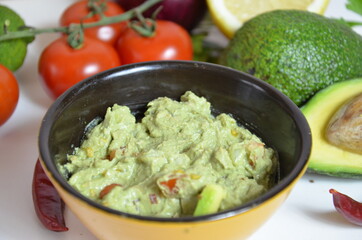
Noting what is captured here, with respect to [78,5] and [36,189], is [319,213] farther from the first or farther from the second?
[78,5]

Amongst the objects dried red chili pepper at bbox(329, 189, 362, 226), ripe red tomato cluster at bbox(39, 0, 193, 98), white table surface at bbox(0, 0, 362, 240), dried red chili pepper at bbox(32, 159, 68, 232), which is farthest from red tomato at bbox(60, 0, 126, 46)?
dried red chili pepper at bbox(329, 189, 362, 226)

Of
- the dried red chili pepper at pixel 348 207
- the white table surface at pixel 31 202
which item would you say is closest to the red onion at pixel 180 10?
the white table surface at pixel 31 202

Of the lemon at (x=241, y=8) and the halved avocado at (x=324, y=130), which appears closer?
the halved avocado at (x=324, y=130)

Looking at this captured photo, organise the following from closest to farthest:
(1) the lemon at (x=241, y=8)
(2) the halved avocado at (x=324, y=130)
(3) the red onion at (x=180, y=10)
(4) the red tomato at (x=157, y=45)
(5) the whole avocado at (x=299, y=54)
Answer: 1. (2) the halved avocado at (x=324, y=130)
2. (5) the whole avocado at (x=299, y=54)
3. (4) the red tomato at (x=157, y=45)
4. (1) the lemon at (x=241, y=8)
5. (3) the red onion at (x=180, y=10)

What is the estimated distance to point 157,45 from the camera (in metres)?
1.82

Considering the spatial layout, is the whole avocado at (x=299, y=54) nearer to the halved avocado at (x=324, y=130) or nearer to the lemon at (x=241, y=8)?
the halved avocado at (x=324, y=130)

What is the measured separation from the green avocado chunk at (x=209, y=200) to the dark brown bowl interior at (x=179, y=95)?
22cm

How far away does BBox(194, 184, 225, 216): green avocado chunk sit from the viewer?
3.18 feet

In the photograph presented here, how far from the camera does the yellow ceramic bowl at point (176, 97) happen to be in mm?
917

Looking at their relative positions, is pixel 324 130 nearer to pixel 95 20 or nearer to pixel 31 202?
pixel 31 202

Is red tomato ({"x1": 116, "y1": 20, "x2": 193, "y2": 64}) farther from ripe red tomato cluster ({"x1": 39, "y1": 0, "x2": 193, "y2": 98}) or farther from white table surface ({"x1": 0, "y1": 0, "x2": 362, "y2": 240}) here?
white table surface ({"x1": 0, "y1": 0, "x2": 362, "y2": 240})

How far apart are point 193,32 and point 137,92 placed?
2.90 ft

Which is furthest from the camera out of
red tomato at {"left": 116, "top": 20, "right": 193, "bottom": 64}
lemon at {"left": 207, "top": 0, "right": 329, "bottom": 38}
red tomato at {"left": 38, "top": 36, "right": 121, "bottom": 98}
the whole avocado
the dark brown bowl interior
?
lemon at {"left": 207, "top": 0, "right": 329, "bottom": 38}

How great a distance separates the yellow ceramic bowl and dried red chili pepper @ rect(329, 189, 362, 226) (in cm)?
17
